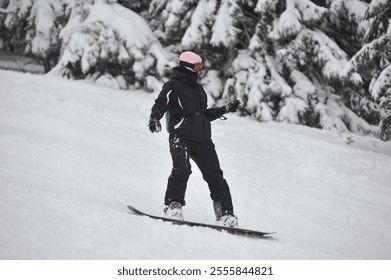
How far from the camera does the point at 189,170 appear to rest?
4.14 m

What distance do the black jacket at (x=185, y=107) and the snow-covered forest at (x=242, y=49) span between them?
7.43m

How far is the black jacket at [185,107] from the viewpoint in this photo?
4137mm

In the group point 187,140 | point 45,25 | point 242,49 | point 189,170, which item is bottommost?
point 189,170

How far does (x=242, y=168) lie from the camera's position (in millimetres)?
6574

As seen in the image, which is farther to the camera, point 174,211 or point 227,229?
point 174,211

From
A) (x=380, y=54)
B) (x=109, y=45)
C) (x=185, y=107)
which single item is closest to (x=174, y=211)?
(x=185, y=107)

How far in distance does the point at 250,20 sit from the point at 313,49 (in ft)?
7.59

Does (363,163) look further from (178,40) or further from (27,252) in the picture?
(178,40)

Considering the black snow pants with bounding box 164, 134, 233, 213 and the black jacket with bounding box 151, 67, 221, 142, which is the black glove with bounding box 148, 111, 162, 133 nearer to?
the black jacket with bounding box 151, 67, 221, 142

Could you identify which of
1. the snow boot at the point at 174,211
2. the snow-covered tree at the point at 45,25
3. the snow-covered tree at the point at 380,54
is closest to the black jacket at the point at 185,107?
the snow boot at the point at 174,211

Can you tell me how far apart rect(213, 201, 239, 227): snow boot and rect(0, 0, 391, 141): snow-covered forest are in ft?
24.9

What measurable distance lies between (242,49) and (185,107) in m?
8.98

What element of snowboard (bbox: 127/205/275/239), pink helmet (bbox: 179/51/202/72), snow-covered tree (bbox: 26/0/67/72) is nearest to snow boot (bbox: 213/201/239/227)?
snowboard (bbox: 127/205/275/239)

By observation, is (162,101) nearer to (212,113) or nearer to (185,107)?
(185,107)
